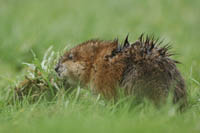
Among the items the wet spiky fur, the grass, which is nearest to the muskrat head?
the wet spiky fur

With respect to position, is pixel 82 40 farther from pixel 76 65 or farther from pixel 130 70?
pixel 130 70

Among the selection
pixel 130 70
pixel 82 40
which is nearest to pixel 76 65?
pixel 130 70

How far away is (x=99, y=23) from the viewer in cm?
1059

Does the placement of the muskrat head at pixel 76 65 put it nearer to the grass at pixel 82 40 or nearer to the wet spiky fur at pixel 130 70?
the wet spiky fur at pixel 130 70

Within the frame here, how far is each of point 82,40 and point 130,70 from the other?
4.19m

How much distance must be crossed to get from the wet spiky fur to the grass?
0.16 m

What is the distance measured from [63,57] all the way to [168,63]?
1624mm

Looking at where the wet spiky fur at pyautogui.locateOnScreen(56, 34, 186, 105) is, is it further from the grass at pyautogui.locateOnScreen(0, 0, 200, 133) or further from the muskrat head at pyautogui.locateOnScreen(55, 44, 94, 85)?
the grass at pyautogui.locateOnScreen(0, 0, 200, 133)

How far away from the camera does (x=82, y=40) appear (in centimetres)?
884

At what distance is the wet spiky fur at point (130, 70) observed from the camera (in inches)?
180

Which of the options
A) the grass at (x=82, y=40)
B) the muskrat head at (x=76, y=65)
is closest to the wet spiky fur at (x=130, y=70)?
the muskrat head at (x=76, y=65)

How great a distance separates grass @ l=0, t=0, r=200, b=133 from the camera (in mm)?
3893

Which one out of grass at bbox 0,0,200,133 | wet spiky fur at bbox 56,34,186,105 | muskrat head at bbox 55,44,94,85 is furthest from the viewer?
muskrat head at bbox 55,44,94,85

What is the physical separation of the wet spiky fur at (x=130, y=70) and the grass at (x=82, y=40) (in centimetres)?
16
